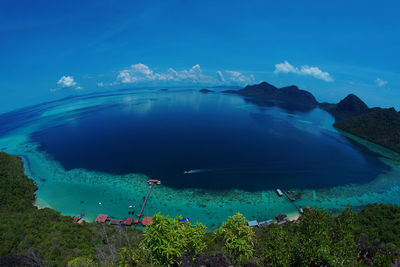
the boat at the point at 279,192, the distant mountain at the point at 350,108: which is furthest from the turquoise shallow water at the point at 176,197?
the distant mountain at the point at 350,108

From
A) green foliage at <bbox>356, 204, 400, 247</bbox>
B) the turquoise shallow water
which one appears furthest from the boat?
green foliage at <bbox>356, 204, 400, 247</bbox>

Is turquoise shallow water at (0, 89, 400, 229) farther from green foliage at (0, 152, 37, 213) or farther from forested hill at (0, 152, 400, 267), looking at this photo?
forested hill at (0, 152, 400, 267)

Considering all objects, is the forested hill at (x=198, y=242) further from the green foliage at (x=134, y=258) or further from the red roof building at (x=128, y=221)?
the red roof building at (x=128, y=221)

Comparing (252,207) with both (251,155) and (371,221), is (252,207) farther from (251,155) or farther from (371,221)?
(251,155)

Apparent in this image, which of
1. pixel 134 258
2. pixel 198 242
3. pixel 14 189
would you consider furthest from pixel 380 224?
pixel 14 189

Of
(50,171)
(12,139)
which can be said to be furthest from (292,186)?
(12,139)

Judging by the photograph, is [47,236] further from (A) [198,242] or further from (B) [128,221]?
(A) [198,242]

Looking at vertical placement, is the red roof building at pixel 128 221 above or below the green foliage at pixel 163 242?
below
